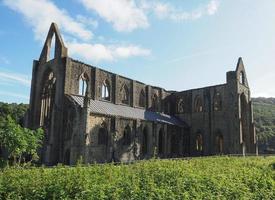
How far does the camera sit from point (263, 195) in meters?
9.71

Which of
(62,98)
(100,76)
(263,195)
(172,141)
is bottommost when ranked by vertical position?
(263,195)

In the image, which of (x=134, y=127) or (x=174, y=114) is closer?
(x=134, y=127)

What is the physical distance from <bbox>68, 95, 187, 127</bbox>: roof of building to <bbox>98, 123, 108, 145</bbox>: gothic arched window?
1.47 metres

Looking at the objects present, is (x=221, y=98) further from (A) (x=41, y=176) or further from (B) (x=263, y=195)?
(A) (x=41, y=176)

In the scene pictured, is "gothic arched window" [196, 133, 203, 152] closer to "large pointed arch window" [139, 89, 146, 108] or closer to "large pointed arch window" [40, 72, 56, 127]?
"large pointed arch window" [139, 89, 146, 108]

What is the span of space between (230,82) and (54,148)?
25.2 meters

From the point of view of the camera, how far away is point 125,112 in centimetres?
3597

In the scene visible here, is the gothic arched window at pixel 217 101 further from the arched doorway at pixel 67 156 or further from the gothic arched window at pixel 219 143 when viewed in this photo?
the arched doorway at pixel 67 156

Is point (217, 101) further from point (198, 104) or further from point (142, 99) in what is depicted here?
point (142, 99)

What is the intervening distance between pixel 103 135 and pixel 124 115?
14.0ft

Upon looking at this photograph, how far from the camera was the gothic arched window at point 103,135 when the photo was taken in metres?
30.6

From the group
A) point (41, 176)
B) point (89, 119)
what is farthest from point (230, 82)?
point (41, 176)

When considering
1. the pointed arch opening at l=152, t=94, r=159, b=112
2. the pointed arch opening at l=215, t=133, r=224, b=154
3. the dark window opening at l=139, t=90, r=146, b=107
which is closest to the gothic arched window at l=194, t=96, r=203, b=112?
the pointed arch opening at l=215, t=133, r=224, b=154

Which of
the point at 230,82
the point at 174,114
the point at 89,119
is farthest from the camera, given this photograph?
the point at 174,114
